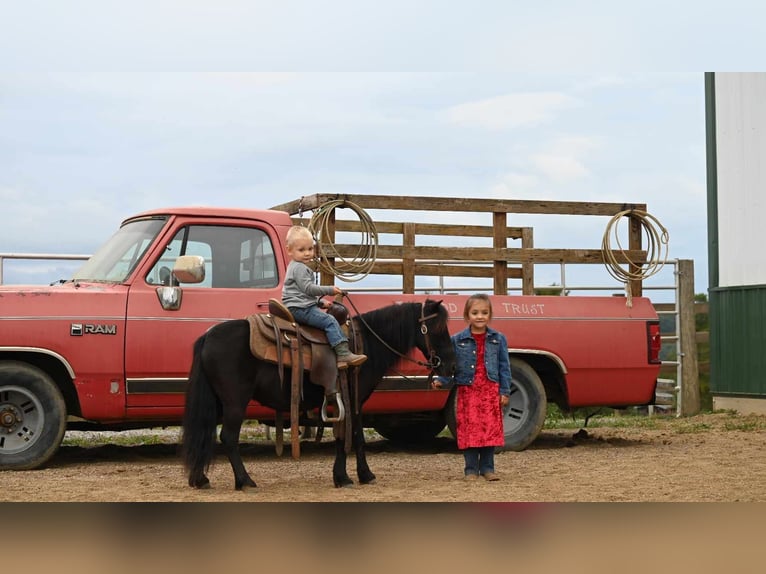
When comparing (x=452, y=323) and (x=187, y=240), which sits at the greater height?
(x=187, y=240)

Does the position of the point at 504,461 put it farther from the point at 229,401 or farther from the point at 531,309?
the point at 229,401

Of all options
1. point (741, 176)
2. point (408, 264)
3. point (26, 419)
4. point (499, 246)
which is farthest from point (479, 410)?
point (741, 176)

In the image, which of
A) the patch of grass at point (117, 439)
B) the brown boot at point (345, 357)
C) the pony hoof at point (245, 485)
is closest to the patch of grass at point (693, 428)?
the brown boot at point (345, 357)

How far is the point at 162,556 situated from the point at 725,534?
3.94 feet

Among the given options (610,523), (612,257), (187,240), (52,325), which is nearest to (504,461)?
(612,257)

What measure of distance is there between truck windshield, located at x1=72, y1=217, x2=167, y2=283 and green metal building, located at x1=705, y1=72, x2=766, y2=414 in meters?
8.73

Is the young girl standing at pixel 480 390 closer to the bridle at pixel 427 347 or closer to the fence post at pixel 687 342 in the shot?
the bridle at pixel 427 347

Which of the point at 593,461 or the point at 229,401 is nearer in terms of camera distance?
the point at 229,401

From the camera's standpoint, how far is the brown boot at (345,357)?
662cm

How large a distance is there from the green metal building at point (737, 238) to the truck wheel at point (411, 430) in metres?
5.37

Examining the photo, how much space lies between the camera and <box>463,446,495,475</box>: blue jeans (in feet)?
23.6

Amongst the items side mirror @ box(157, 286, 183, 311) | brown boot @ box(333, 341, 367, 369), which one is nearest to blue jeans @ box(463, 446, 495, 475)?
brown boot @ box(333, 341, 367, 369)

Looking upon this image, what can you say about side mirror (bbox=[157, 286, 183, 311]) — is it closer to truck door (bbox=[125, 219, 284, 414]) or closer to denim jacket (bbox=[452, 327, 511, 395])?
truck door (bbox=[125, 219, 284, 414])

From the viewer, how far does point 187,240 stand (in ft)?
26.3
